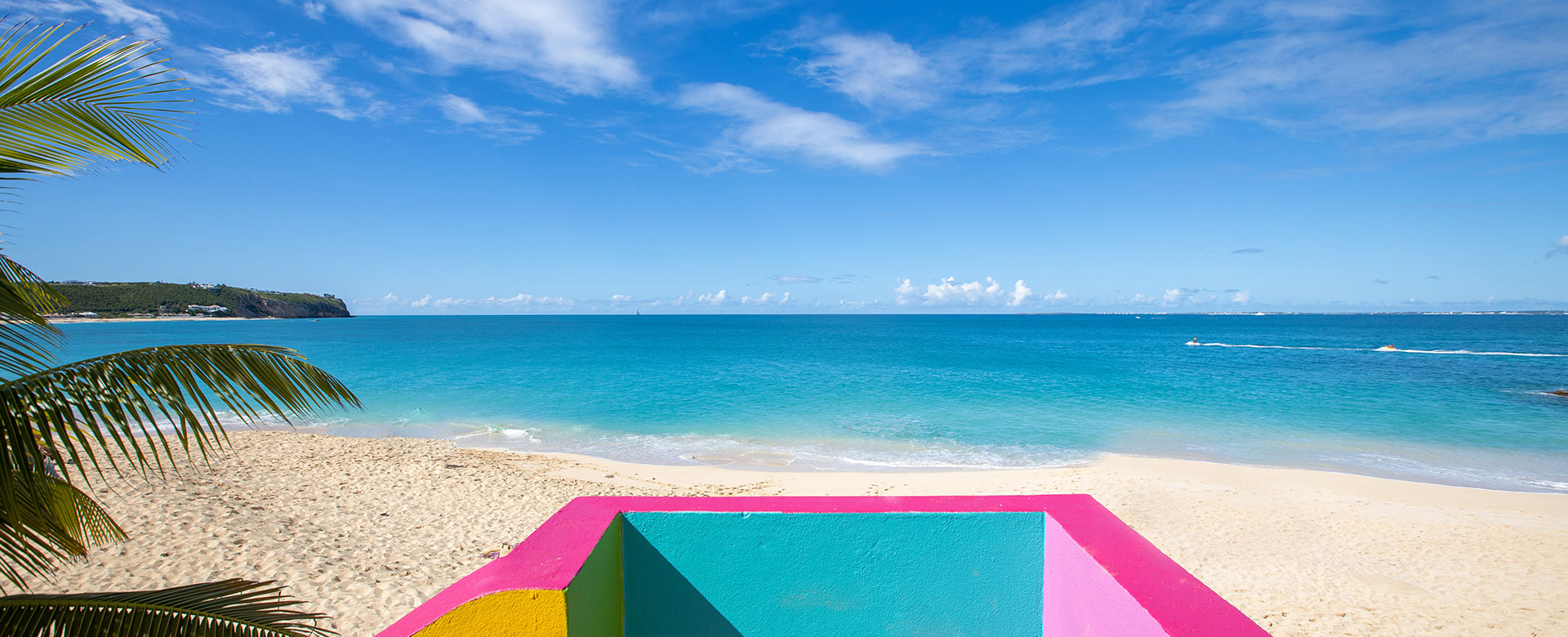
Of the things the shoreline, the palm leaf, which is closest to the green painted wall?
the palm leaf

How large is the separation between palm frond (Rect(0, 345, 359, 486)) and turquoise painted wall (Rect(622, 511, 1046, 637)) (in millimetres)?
1412

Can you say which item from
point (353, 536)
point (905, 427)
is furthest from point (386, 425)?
point (905, 427)

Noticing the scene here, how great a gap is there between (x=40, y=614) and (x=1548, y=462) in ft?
64.7

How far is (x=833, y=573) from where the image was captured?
8.91 ft

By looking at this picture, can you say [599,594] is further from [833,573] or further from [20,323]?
[20,323]

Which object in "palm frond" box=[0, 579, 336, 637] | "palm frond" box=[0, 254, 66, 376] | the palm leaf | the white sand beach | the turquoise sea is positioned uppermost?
"palm frond" box=[0, 254, 66, 376]

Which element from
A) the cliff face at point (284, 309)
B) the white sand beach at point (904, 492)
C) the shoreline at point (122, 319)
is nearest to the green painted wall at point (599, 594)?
the white sand beach at point (904, 492)

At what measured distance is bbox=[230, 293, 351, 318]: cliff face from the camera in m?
106

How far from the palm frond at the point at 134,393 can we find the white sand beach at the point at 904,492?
384 cm

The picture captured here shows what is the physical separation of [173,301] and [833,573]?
12604 cm

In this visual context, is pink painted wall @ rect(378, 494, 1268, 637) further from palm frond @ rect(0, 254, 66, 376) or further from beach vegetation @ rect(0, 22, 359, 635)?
palm frond @ rect(0, 254, 66, 376)

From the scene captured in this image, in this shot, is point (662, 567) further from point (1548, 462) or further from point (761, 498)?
point (1548, 462)

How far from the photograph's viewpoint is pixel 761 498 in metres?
2.72

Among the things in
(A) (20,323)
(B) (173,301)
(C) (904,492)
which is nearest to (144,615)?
(A) (20,323)
